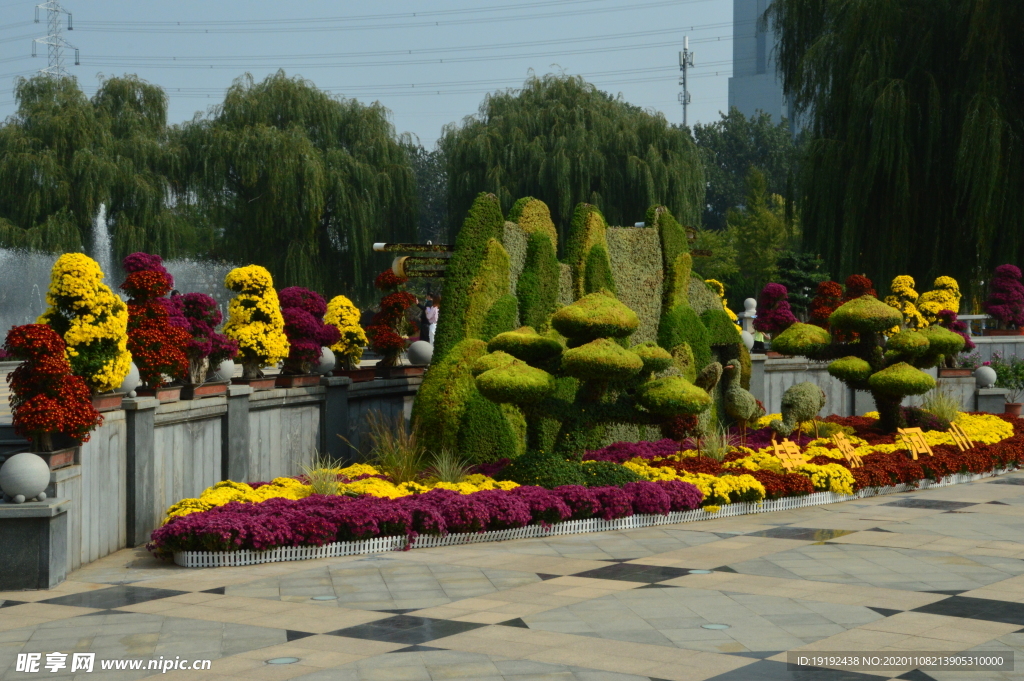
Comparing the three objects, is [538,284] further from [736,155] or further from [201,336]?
[736,155]

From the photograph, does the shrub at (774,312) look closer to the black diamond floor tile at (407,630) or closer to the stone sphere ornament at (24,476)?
the black diamond floor tile at (407,630)

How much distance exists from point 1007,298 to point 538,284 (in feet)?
42.0

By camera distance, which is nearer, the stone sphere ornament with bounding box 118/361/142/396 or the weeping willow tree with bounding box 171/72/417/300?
the stone sphere ornament with bounding box 118/361/142/396

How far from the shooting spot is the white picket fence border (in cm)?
886

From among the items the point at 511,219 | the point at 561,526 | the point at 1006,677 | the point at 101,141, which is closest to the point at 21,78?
the point at 101,141

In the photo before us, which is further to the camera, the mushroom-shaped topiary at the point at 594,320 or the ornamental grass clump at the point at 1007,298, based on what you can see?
the ornamental grass clump at the point at 1007,298

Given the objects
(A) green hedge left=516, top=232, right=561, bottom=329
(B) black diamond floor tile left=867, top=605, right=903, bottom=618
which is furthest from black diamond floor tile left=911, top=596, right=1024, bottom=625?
(A) green hedge left=516, top=232, right=561, bottom=329

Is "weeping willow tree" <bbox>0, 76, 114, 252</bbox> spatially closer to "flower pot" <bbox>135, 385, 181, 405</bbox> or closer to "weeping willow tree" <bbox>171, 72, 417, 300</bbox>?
"weeping willow tree" <bbox>171, 72, 417, 300</bbox>

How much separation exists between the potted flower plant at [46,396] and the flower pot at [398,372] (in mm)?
6087

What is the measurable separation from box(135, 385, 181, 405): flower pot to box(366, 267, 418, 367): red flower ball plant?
3793 millimetres

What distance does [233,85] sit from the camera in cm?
3212

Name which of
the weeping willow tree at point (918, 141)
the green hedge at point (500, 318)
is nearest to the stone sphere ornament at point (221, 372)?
the green hedge at point (500, 318)

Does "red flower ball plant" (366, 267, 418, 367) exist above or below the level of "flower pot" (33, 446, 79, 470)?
above

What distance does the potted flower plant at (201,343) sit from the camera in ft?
36.3
